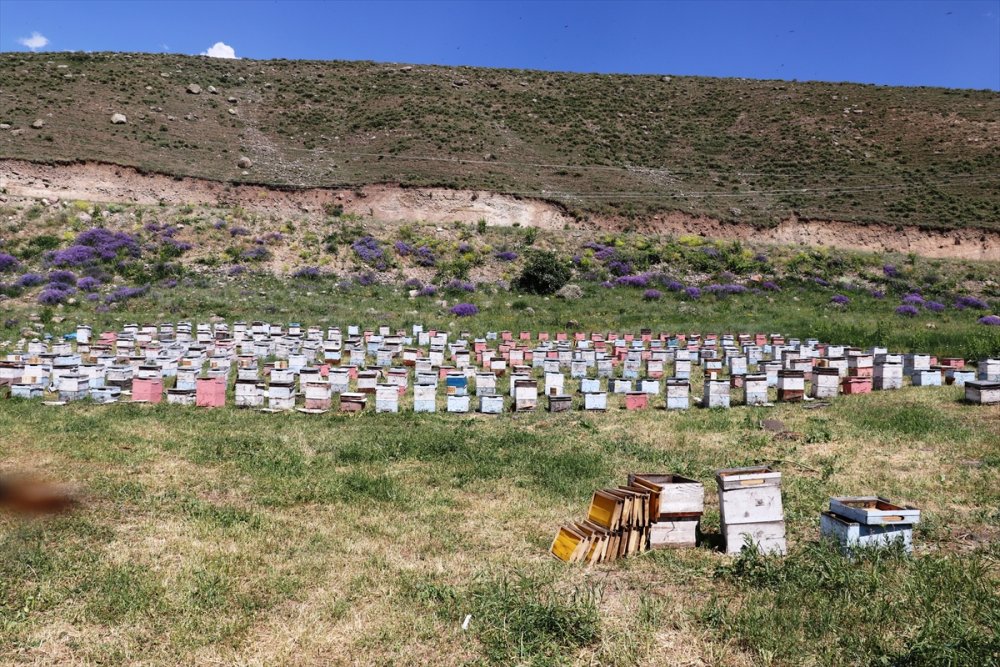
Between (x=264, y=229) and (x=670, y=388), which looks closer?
(x=670, y=388)

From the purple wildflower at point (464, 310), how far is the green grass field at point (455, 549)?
16607 millimetres

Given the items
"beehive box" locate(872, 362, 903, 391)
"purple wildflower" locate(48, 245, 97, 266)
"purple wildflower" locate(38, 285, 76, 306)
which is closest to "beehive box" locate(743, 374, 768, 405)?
A: "beehive box" locate(872, 362, 903, 391)

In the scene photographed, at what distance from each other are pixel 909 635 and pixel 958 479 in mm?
4520

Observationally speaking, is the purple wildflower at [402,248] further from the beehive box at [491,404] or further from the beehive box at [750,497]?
the beehive box at [750,497]

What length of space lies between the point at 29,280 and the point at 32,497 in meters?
25.8

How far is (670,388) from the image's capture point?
511 inches

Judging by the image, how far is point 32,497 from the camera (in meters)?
7.57

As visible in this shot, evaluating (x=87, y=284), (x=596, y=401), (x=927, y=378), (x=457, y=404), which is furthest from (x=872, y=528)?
(x=87, y=284)

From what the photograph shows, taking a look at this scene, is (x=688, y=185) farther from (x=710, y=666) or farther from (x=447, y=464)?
(x=710, y=666)

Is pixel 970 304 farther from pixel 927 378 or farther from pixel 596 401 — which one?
pixel 596 401

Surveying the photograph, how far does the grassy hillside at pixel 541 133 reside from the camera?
1754 inches

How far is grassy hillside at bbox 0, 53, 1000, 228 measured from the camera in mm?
44562

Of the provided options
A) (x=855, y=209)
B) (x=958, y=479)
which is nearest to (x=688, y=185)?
(x=855, y=209)

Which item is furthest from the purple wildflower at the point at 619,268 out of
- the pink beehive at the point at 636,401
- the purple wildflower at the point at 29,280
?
the purple wildflower at the point at 29,280
